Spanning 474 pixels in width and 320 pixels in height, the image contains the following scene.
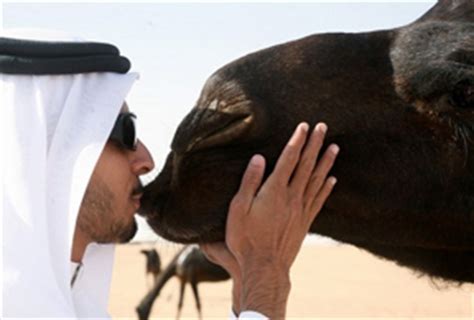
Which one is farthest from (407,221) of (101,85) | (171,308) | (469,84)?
(171,308)

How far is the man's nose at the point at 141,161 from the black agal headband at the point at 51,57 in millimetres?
299

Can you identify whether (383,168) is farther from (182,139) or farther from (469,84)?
(182,139)

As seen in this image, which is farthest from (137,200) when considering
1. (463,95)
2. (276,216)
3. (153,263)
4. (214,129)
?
(153,263)

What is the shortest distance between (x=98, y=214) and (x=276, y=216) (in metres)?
0.59

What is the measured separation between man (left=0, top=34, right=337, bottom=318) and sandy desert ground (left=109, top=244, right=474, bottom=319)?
11.1 metres

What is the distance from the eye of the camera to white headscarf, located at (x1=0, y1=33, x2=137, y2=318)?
11.5 feet

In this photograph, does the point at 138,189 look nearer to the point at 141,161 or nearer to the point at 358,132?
the point at 141,161

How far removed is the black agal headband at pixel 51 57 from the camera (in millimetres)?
3701

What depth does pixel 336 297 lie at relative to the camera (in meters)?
28.8

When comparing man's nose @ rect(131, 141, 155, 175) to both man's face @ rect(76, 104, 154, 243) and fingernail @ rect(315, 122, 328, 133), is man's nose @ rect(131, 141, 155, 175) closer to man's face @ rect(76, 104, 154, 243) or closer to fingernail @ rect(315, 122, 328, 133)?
man's face @ rect(76, 104, 154, 243)

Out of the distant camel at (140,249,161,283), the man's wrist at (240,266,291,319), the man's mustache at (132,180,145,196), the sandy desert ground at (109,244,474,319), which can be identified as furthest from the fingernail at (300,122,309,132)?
the distant camel at (140,249,161,283)

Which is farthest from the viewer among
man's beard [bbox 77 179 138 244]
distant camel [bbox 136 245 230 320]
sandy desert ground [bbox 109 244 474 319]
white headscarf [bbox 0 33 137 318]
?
sandy desert ground [bbox 109 244 474 319]

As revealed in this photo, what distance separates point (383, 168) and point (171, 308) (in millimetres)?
23848

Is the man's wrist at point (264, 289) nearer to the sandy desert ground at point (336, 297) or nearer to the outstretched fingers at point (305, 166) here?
the outstretched fingers at point (305, 166)
